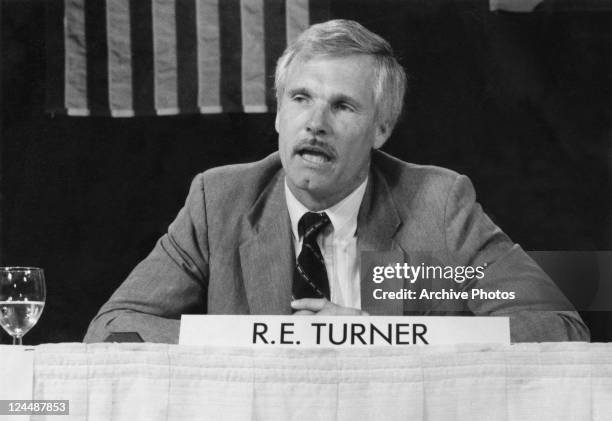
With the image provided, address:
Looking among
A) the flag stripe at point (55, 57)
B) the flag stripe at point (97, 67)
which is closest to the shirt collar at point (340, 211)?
the flag stripe at point (97, 67)

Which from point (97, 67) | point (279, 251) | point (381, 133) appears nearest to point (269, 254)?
point (279, 251)

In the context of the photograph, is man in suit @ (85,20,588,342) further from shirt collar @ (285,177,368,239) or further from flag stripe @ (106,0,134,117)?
flag stripe @ (106,0,134,117)

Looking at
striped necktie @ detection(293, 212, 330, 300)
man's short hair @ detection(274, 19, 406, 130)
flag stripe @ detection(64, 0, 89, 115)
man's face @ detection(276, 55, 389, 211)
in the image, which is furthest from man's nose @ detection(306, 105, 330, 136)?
flag stripe @ detection(64, 0, 89, 115)

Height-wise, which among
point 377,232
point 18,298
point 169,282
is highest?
point 377,232

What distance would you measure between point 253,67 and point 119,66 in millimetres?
325

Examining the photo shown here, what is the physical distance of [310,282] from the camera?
6.82 feet

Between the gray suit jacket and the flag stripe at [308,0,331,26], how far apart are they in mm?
350

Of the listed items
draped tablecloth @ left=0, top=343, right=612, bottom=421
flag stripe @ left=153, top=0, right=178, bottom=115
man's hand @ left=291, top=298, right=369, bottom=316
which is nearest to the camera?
draped tablecloth @ left=0, top=343, right=612, bottom=421

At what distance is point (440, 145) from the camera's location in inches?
84.4

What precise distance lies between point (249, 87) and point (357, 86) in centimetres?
26

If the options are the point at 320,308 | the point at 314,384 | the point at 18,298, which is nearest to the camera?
the point at 314,384

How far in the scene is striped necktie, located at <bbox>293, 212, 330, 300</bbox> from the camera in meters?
2.07

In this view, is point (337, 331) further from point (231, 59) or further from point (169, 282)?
point (231, 59)

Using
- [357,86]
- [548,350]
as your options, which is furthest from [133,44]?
[548,350]
